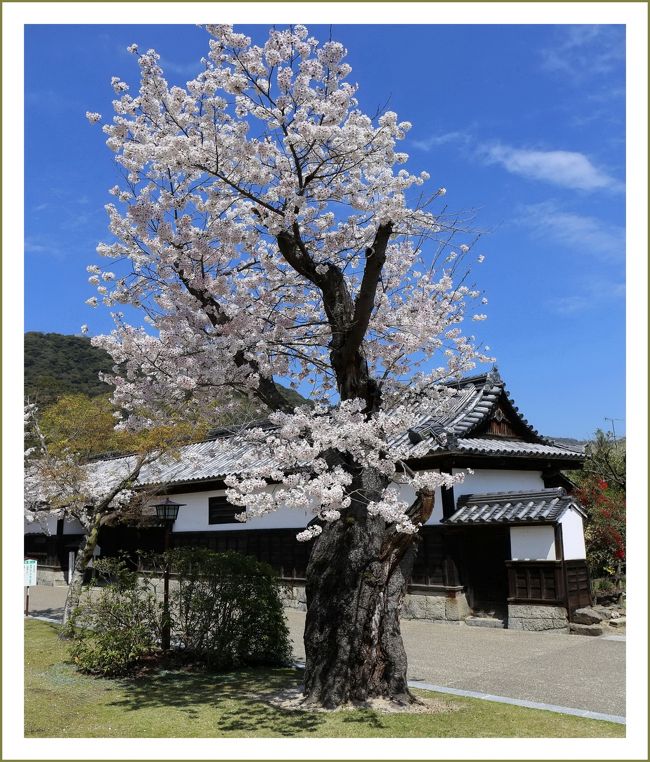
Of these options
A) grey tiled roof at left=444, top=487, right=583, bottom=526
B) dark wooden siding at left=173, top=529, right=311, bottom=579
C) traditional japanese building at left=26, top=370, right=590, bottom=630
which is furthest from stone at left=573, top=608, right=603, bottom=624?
dark wooden siding at left=173, top=529, right=311, bottom=579

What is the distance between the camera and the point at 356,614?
24.9 feet

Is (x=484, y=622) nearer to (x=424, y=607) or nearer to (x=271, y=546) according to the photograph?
(x=424, y=607)

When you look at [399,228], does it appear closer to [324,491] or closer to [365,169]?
[365,169]

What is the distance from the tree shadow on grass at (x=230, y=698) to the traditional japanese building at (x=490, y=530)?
2.88 meters

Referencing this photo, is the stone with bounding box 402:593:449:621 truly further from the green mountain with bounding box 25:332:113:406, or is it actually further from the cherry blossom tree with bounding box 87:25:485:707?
the green mountain with bounding box 25:332:113:406

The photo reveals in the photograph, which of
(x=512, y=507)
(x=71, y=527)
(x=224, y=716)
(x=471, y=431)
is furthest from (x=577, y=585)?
(x=71, y=527)

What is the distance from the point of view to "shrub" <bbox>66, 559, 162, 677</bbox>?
9383 millimetres

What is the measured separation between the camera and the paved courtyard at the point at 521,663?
8219mm

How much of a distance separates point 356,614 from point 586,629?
7.27m

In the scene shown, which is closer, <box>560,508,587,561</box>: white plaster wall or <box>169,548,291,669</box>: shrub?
<box>169,548,291,669</box>: shrub

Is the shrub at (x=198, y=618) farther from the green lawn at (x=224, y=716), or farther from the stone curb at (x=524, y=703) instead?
the stone curb at (x=524, y=703)

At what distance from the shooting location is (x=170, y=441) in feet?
47.3

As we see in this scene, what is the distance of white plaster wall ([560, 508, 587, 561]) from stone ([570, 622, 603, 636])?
131cm

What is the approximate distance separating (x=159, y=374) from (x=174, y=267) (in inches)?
55.3
